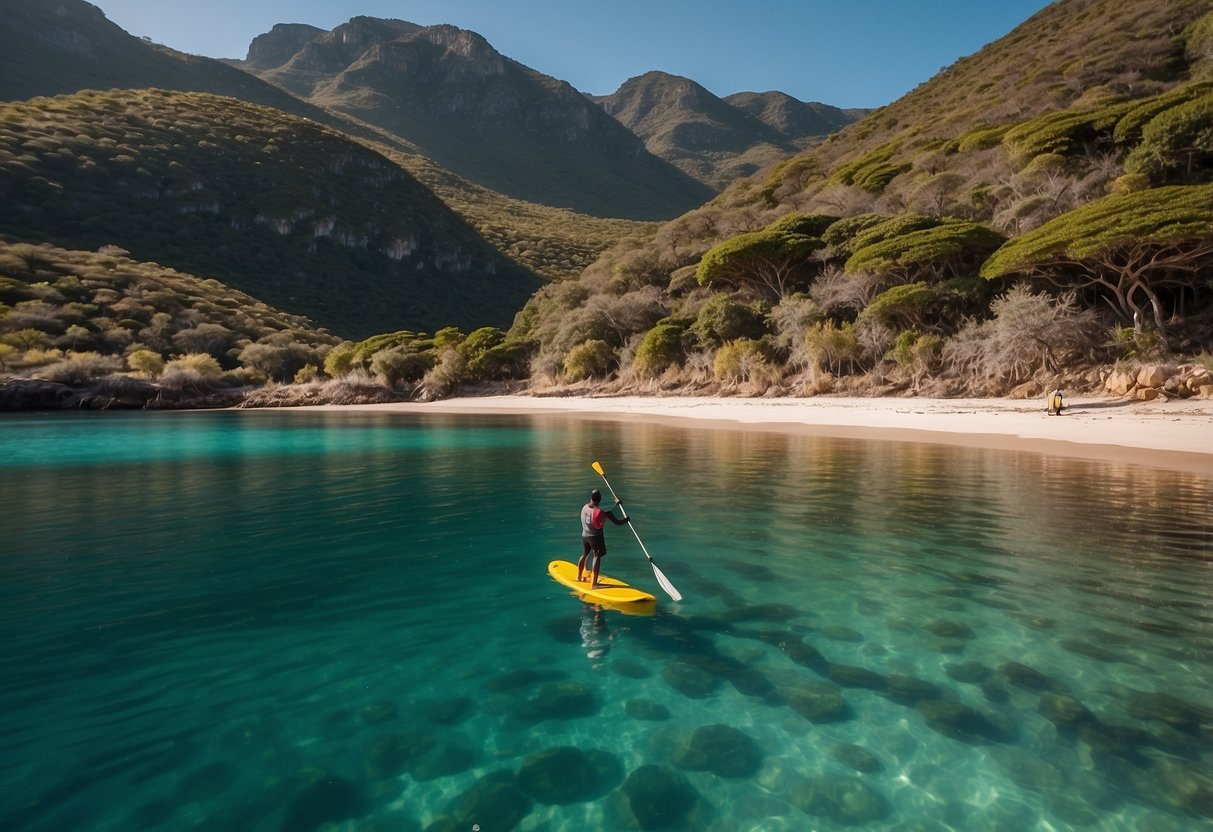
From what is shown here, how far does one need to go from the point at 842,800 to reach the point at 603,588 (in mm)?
4127

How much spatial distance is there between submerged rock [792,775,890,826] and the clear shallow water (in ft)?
0.07

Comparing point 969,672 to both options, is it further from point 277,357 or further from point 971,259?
point 277,357

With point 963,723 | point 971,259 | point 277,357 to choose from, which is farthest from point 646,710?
point 277,357

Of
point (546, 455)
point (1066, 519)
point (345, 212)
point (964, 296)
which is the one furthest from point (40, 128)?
point (1066, 519)

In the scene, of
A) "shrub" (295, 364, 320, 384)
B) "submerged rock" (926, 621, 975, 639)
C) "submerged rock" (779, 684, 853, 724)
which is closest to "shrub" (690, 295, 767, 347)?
"submerged rock" (926, 621, 975, 639)

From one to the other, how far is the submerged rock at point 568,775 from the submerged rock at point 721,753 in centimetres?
52

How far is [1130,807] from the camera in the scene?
3.87m

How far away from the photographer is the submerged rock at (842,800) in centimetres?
388

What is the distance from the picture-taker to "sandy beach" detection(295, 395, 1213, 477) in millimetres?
17969

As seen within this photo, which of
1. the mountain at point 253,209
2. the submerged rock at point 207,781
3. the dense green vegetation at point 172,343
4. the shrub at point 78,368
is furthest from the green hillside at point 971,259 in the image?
the shrub at point 78,368

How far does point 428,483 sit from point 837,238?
39.9 meters

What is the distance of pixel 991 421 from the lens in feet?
79.1

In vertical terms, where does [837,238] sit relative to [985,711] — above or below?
above

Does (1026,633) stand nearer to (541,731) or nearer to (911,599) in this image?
(911,599)
